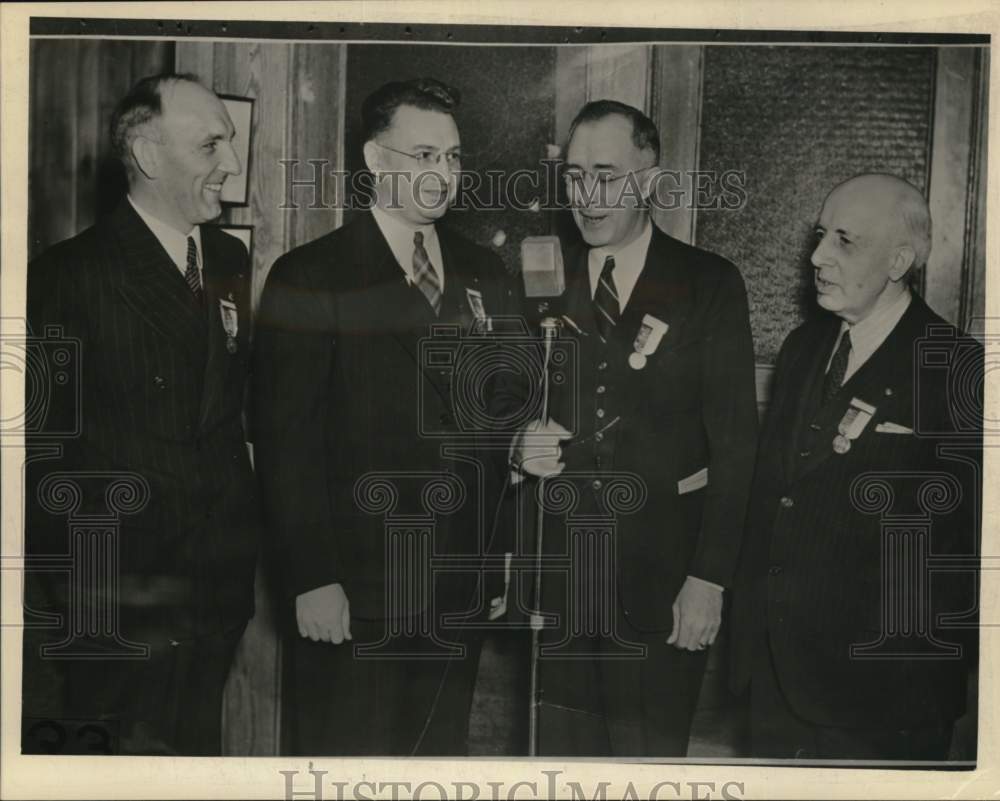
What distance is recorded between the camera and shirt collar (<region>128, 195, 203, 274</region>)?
10.1 feet

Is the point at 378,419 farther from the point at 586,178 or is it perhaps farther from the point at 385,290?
the point at 586,178

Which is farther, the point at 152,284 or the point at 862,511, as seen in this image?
the point at 862,511

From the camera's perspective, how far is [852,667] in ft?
10.5

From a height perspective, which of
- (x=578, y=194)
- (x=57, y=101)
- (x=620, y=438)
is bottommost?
(x=620, y=438)

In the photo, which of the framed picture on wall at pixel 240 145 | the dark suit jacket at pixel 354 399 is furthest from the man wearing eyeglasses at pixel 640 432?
the framed picture on wall at pixel 240 145

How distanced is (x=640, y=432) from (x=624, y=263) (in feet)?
1.56

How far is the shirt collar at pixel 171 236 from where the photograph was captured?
10.1ft

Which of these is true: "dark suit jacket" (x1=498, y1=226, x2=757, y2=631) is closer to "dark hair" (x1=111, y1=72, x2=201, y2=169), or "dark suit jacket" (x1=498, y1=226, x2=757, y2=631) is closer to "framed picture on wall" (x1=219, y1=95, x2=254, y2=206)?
"framed picture on wall" (x1=219, y1=95, x2=254, y2=206)

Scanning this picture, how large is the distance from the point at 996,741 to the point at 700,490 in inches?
45.0

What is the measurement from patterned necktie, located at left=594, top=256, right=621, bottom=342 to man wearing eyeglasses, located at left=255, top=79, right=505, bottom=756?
0.28m

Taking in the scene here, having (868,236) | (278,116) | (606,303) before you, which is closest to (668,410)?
(606,303)

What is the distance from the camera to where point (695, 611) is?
125 inches

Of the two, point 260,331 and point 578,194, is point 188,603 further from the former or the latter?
point 578,194

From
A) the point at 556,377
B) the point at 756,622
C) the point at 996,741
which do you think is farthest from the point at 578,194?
the point at 996,741
